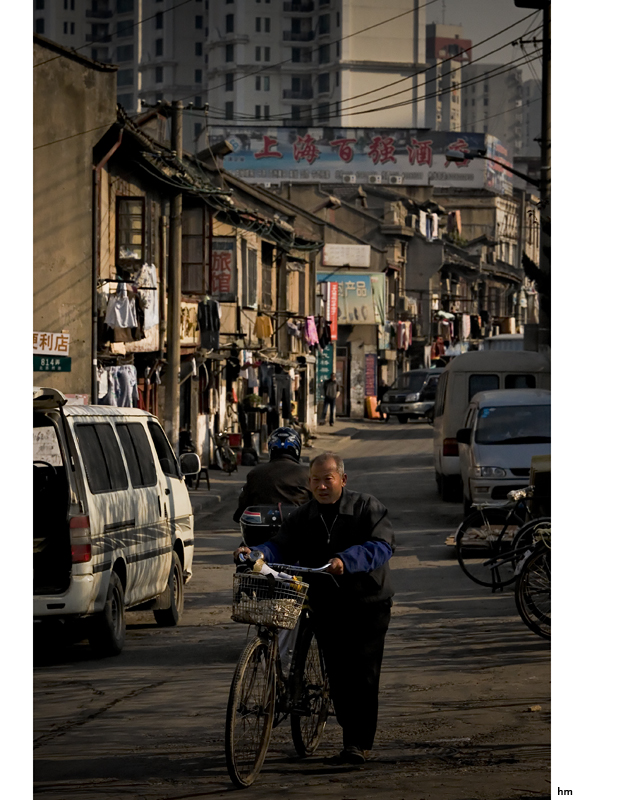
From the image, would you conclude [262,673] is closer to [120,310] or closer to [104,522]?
[104,522]

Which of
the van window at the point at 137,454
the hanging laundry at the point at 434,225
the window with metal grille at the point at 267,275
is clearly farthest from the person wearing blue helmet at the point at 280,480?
the hanging laundry at the point at 434,225

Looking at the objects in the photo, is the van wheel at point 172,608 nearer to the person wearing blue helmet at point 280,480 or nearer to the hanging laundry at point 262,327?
the person wearing blue helmet at point 280,480

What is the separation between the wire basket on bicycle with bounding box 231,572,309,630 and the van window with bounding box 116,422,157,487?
4.61 metres

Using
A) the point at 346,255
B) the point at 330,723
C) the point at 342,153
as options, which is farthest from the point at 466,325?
the point at 330,723

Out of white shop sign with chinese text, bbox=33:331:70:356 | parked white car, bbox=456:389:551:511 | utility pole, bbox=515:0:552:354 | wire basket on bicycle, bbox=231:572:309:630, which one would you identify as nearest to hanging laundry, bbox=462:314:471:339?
utility pole, bbox=515:0:552:354

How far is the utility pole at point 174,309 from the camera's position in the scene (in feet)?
77.9

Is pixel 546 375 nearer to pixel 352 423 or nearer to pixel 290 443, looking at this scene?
pixel 290 443

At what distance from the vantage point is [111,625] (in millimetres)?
9734

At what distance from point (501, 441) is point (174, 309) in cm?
815

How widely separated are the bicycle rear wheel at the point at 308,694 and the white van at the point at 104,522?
2.94m

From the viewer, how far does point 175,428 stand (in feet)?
78.8

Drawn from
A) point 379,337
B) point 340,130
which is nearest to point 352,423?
point 379,337

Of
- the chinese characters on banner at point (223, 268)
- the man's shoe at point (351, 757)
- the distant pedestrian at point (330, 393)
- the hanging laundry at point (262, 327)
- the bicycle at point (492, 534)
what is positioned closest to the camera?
the man's shoe at point (351, 757)

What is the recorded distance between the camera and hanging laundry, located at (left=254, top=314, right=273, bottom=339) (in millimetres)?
37062
